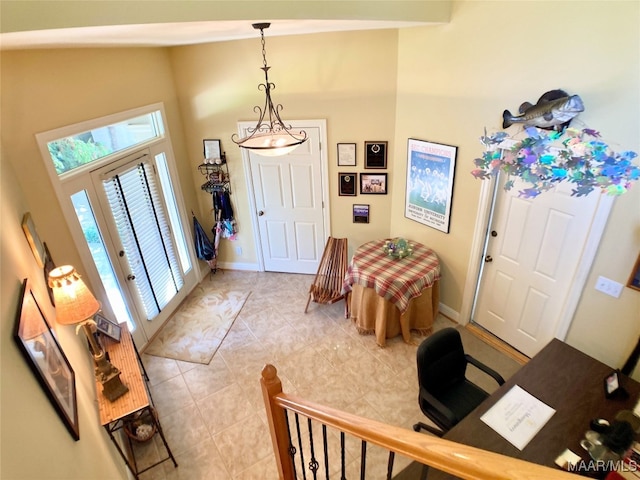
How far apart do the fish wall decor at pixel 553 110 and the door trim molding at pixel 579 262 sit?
1.97ft

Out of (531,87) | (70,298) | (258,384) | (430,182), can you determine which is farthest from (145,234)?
(531,87)

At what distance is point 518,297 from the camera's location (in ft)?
11.2

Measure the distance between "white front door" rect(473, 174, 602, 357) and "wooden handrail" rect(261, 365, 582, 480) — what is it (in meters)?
2.39

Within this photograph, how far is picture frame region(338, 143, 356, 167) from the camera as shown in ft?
13.8

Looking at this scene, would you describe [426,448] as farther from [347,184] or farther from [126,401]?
[347,184]

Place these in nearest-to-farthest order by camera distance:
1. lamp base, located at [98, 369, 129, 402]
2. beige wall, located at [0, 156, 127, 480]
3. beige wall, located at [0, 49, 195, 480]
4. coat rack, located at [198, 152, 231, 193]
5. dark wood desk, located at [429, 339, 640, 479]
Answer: beige wall, located at [0, 156, 127, 480]
beige wall, located at [0, 49, 195, 480]
dark wood desk, located at [429, 339, 640, 479]
lamp base, located at [98, 369, 129, 402]
coat rack, located at [198, 152, 231, 193]

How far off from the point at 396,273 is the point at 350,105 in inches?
76.5

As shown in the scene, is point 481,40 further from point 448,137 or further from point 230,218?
point 230,218

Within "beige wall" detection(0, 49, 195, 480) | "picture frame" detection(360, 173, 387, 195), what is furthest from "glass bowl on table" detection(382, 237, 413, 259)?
"beige wall" detection(0, 49, 195, 480)

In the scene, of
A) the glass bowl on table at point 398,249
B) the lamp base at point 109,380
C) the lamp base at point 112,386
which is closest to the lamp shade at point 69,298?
the lamp base at point 109,380

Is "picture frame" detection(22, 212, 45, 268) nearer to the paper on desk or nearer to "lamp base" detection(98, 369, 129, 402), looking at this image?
"lamp base" detection(98, 369, 129, 402)

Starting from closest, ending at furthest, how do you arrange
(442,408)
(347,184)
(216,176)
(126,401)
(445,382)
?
(442,408)
(126,401)
(445,382)
(347,184)
(216,176)

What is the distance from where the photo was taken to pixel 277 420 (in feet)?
5.45

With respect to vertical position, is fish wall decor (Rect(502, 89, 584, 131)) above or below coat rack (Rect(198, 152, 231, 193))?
above
